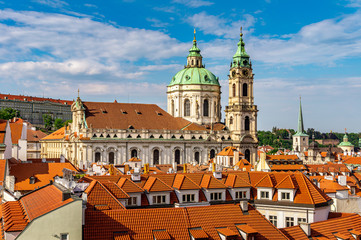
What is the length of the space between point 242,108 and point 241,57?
1366cm

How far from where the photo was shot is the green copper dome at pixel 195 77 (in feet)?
410

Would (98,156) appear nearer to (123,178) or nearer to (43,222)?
(123,178)

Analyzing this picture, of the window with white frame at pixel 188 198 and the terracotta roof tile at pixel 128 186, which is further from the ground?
the terracotta roof tile at pixel 128 186

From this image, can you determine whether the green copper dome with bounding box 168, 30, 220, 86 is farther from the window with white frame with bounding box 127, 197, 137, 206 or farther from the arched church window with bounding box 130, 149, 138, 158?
the window with white frame with bounding box 127, 197, 137, 206

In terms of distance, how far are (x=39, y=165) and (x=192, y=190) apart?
19.1 m

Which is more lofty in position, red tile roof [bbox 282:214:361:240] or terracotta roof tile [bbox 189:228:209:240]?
terracotta roof tile [bbox 189:228:209:240]

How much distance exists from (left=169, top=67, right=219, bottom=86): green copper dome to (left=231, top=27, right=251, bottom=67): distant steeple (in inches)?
271

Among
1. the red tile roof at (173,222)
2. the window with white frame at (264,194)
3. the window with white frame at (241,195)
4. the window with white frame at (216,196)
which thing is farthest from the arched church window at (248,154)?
the red tile roof at (173,222)

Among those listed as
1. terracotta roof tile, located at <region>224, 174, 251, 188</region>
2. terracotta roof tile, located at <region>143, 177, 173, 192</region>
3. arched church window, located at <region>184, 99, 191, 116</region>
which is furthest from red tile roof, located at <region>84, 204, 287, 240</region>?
arched church window, located at <region>184, 99, 191, 116</region>

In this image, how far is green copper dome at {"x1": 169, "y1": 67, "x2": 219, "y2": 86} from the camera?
410 ft

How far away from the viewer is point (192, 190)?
41.8 metres

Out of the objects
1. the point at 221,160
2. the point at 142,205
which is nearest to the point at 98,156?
the point at 221,160

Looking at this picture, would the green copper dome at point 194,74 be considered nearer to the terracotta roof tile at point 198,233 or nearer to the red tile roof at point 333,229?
the red tile roof at point 333,229

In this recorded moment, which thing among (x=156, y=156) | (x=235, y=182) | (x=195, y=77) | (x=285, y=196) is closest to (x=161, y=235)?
(x=285, y=196)
